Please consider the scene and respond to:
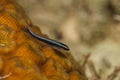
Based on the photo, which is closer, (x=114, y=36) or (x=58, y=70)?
(x=58, y=70)

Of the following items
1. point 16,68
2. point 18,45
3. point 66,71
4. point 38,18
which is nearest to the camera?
point 16,68

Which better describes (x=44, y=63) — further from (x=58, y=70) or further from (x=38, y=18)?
(x=38, y=18)

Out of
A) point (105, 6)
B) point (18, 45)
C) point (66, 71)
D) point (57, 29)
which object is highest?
point (18, 45)

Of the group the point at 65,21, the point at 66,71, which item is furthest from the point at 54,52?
the point at 65,21

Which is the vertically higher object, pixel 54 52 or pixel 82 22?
pixel 54 52

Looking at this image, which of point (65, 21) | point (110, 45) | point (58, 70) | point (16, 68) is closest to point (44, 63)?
point (58, 70)

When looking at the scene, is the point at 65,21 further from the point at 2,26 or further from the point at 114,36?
the point at 2,26

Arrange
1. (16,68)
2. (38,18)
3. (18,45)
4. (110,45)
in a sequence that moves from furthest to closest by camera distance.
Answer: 1. (38,18)
2. (110,45)
3. (18,45)
4. (16,68)
